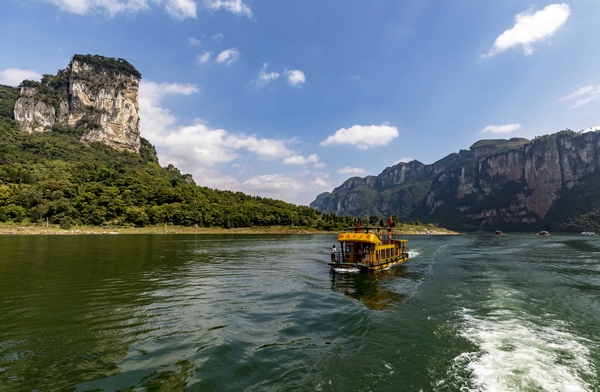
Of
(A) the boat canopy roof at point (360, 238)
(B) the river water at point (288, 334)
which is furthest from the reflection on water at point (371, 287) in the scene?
(A) the boat canopy roof at point (360, 238)

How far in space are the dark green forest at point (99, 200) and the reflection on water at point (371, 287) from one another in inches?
4613

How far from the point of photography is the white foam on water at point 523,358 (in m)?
11.0

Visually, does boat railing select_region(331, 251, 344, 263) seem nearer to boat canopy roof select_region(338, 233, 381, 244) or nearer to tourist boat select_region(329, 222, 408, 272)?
tourist boat select_region(329, 222, 408, 272)

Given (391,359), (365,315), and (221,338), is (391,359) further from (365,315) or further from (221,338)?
(221,338)

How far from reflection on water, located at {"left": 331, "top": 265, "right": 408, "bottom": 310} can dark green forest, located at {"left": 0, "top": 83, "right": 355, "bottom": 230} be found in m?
117

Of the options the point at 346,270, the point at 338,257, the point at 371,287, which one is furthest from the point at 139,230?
the point at 371,287

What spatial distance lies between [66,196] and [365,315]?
515 ft

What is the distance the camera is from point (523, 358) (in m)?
13.2

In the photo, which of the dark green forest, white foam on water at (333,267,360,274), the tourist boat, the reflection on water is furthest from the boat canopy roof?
the dark green forest

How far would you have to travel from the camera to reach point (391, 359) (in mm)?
12781

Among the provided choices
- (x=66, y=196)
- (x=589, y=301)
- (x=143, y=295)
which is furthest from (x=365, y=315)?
(x=66, y=196)

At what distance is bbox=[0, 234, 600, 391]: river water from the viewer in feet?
35.4

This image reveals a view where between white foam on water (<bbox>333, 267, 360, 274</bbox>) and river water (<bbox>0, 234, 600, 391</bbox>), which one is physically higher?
river water (<bbox>0, 234, 600, 391</bbox>)

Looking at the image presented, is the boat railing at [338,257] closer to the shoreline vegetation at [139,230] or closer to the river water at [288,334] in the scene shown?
the river water at [288,334]
